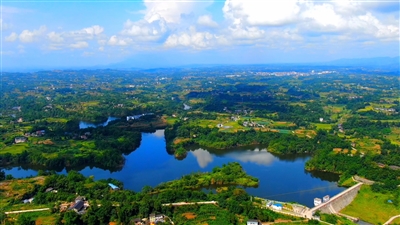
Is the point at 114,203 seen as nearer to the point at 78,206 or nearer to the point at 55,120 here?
the point at 78,206

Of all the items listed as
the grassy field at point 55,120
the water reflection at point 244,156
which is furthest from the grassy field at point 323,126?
the grassy field at point 55,120

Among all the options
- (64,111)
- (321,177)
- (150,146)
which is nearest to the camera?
(321,177)

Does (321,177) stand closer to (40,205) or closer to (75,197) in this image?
(75,197)

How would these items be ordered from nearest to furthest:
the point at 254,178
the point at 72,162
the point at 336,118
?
the point at 254,178
the point at 72,162
the point at 336,118

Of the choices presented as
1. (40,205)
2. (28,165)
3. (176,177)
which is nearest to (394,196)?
(176,177)

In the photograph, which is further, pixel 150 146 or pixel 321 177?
pixel 150 146

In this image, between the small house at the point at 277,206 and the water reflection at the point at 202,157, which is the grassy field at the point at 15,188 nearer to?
the water reflection at the point at 202,157
